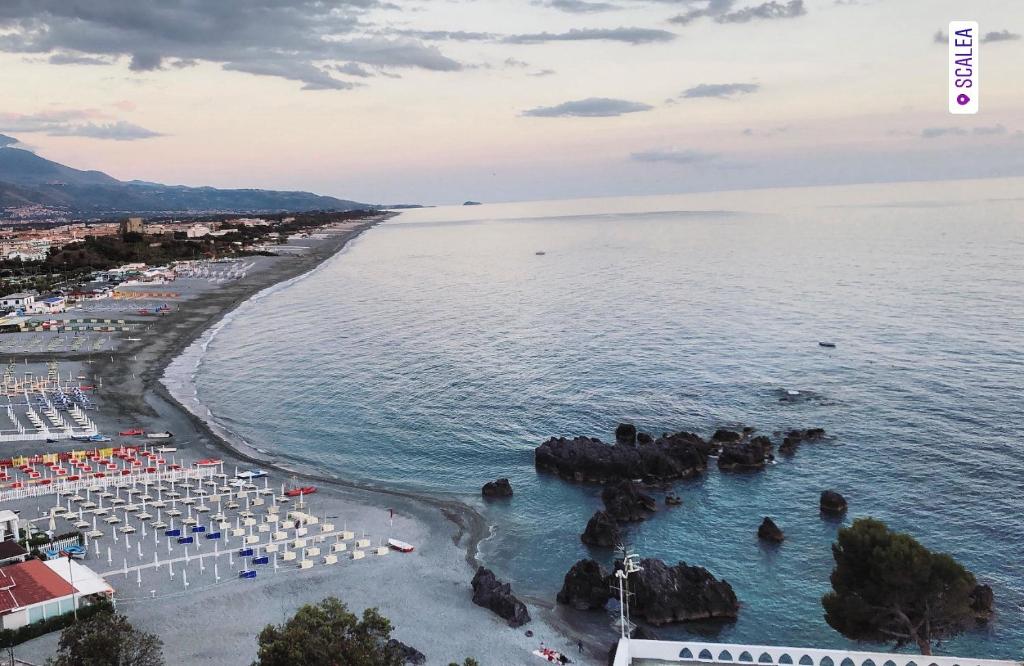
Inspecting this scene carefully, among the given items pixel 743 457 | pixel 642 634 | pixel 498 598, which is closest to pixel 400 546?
pixel 498 598

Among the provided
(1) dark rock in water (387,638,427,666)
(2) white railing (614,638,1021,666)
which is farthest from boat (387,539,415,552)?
(2) white railing (614,638,1021,666)

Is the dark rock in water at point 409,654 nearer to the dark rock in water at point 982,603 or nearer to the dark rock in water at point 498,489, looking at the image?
the dark rock in water at point 498,489

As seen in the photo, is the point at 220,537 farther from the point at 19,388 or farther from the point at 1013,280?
the point at 1013,280

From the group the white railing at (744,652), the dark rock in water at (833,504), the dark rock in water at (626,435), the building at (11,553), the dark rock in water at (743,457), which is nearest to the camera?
the white railing at (744,652)

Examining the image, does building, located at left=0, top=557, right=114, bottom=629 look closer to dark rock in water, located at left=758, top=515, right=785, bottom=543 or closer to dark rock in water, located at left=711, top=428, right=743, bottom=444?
dark rock in water, located at left=758, top=515, right=785, bottom=543

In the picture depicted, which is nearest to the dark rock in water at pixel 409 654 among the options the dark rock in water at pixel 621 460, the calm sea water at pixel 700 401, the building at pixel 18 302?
the calm sea water at pixel 700 401

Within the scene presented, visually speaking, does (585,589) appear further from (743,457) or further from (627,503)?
(743,457)
